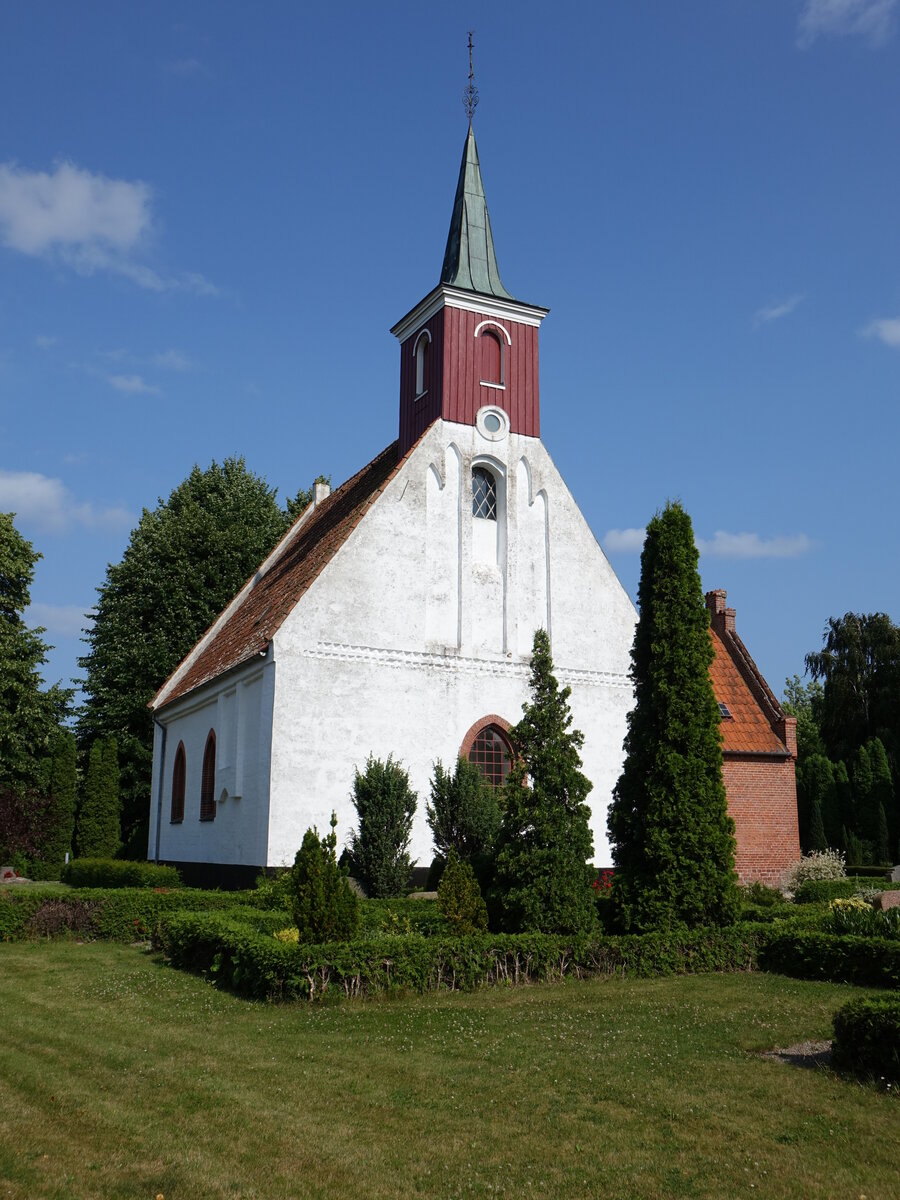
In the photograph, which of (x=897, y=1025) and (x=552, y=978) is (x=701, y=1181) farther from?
(x=552, y=978)

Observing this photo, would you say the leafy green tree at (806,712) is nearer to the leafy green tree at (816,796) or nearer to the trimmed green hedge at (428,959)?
the leafy green tree at (816,796)

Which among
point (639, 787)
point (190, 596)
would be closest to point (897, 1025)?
point (639, 787)

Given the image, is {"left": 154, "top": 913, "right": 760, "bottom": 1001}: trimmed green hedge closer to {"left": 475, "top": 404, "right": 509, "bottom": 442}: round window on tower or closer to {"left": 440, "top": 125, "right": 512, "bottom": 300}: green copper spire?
{"left": 475, "top": 404, "right": 509, "bottom": 442}: round window on tower

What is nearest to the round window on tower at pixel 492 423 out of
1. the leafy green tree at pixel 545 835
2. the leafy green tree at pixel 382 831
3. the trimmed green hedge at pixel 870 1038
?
the leafy green tree at pixel 382 831

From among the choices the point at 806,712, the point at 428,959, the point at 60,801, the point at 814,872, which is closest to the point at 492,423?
the point at 814,872

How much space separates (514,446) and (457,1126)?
19381mm

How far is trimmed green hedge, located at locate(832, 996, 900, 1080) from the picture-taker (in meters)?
7.98

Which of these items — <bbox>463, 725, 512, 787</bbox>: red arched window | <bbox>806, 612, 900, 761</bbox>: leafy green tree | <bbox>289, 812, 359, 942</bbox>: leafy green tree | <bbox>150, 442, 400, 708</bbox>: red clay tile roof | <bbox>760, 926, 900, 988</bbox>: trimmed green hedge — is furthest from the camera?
<bbox>806, 612, 900, 761</bbox>: leafy green tree

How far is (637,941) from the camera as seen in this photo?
13.1 metres

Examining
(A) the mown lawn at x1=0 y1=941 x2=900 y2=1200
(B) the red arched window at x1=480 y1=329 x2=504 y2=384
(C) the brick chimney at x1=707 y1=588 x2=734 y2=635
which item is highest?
(B) the red arched window at x1=480 y1=329 x2=504 y2=384

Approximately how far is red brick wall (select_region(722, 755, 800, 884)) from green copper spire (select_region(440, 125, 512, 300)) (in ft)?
45.4

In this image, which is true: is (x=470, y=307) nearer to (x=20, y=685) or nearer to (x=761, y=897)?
(x=761, y=897)

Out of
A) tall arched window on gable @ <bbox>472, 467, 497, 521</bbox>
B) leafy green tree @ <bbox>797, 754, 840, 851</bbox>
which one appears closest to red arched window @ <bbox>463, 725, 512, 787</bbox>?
tall arched window on gable @ <bbox>472, 467, 497, 521</bbox>

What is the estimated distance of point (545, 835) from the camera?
46.3ft
